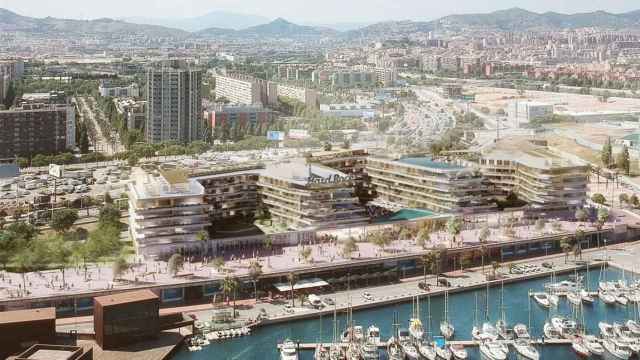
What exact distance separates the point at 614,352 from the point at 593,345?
271 millimetres

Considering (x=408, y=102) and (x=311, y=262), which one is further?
(x=408, y=102)

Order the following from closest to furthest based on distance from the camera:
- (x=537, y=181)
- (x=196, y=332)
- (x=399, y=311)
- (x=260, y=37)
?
(x=196, y=332) → (x=399, y=311) → (x=537, y=181) → (x=260, y=37)

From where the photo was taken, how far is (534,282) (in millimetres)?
14234

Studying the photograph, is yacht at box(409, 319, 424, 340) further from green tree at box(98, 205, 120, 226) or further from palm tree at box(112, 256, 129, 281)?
green tree at box(98, 205, 120, 226)

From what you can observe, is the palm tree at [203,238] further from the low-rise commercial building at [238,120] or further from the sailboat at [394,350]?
the low-rise commercial building at [238,120]

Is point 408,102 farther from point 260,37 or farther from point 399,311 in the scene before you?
point 260,37

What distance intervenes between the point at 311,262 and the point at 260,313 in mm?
1988

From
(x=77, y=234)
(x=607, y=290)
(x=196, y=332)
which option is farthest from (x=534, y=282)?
(x=77, y=234)

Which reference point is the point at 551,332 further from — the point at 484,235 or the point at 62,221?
the point at 62,221

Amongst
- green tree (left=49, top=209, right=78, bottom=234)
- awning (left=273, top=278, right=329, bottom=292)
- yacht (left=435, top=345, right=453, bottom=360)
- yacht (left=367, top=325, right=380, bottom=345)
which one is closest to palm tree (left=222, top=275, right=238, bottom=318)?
awning (left=273, top=278, right=329, bottom=292)

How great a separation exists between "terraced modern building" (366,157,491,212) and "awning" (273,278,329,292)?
188 inches

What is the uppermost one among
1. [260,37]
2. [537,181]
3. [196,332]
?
[260,37]

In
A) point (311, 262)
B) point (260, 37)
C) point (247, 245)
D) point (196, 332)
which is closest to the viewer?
point (196, 332)

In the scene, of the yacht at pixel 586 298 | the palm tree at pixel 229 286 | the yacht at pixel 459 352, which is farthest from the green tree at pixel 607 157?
the palm tree at pixel 229 286
